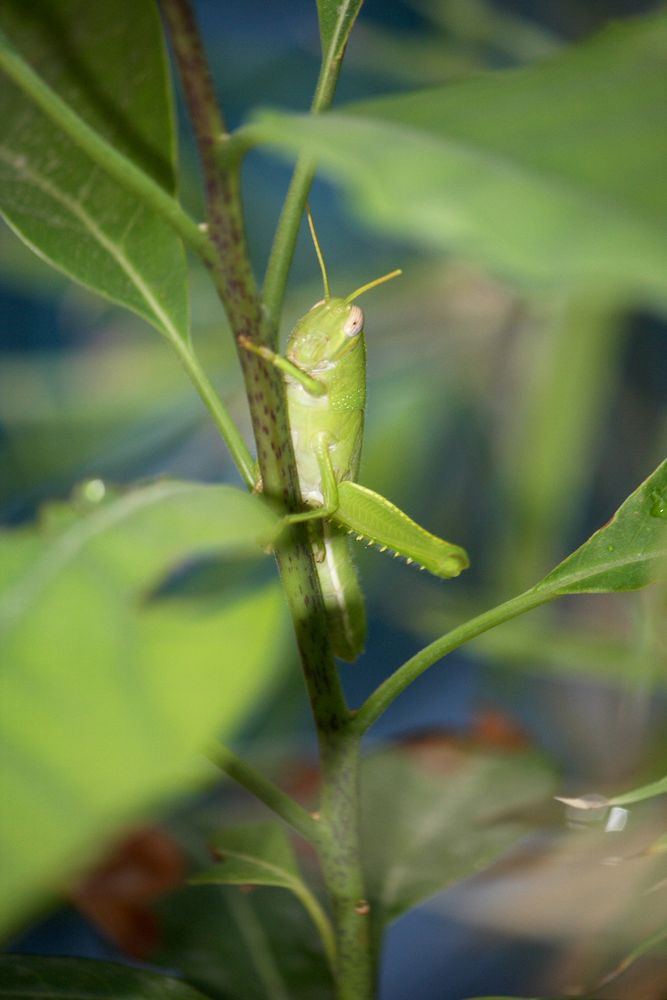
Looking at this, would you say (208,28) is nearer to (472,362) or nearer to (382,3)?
(382,3)

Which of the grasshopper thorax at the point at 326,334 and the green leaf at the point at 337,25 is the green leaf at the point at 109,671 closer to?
the green leaf at the point at 337,25

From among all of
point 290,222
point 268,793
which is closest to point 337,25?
point 290,222

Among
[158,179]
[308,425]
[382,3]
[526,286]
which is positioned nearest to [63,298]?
[382,3]

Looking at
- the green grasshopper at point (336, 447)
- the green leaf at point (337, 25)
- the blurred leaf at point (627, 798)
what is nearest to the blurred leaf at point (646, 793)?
the blurred leaf at point (627, 798)

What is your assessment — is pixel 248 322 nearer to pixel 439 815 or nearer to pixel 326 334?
pixel 326 334

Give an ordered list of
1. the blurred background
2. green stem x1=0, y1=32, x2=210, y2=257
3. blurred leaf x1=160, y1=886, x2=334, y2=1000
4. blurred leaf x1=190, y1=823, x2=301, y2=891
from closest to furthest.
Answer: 1. green stem x1=0, y1=32, x2=210, y2=257
2. blurred leaf x1=190, y1=823, x2=301, y2=891
3. blurred leaf x1=160, y1=886, x2=334, y2=1000
4. the blurred background

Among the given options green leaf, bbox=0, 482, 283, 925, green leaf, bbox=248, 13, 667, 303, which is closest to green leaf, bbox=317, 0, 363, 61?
green leaf, bbox=248, 13, 667, 303

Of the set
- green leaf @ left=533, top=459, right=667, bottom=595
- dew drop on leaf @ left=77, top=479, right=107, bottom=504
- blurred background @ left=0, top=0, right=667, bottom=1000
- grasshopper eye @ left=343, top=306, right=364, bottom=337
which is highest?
dew drop on leaf @ left=77, top=479, right=107, bottom=504

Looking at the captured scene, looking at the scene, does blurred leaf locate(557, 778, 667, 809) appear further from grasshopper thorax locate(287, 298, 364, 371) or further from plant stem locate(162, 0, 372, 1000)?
grasshopper thorax locate(287, 298, 364, 371)
